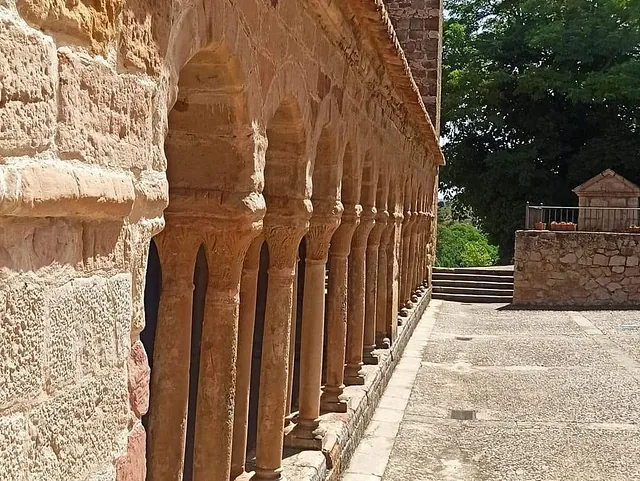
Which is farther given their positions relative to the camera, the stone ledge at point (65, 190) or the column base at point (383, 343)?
the column base at point (383, 343)

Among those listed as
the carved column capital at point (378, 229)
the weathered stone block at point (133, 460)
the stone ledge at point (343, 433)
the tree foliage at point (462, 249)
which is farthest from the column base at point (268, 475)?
the tree foliage at point (462, 249)

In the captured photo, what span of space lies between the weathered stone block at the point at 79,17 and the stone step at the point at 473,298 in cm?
1748

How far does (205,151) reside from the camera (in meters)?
3.76

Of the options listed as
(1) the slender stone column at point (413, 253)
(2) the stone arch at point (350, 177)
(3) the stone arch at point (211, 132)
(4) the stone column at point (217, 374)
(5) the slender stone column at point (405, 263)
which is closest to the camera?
(3) the stone arch at point (211, 132)

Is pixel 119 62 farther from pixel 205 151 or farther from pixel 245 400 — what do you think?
pixel 245 400

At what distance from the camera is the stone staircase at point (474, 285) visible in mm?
19125

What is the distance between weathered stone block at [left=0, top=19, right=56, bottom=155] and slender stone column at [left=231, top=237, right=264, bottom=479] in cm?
Result: 317

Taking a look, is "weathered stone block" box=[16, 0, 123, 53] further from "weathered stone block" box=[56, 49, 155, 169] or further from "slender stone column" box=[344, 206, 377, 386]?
"slender stone column" box=[344, 206, 377, 386]

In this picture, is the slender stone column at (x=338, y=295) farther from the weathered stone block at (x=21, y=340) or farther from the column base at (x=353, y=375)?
the weathered stone block at (x=21, y=340)

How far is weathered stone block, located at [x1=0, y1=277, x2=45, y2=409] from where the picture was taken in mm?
1488

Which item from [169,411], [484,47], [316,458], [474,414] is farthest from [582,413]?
[484,47]

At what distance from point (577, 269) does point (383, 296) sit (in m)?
8.94

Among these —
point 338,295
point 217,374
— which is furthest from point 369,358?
point 217,374

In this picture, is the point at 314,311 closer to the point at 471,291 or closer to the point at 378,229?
the point at 378,229
